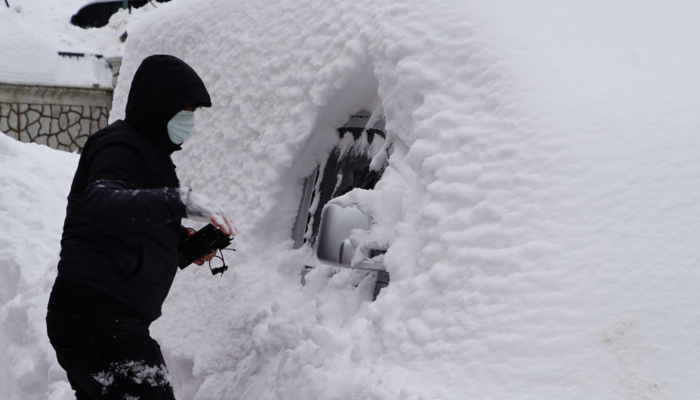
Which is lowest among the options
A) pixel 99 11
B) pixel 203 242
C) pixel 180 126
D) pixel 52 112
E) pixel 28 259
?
pixel 52 112

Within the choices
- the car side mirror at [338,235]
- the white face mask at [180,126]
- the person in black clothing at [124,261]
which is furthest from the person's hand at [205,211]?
the white face mask at [180,126]

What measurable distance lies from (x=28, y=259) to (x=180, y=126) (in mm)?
2887

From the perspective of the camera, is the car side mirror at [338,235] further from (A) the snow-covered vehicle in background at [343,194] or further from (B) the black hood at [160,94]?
(B) the black hood at [160,94]

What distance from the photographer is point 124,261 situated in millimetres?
1913

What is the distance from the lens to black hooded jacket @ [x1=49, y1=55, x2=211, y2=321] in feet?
5.78

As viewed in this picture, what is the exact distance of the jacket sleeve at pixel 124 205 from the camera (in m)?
1.73

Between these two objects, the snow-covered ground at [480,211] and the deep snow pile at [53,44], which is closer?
the snow-covered ground at [480,211]

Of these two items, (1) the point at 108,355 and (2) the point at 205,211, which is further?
(1) the point at 108,355

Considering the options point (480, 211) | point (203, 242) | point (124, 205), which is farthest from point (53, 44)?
point (480, 211)

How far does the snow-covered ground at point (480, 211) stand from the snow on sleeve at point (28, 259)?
1.11 meters

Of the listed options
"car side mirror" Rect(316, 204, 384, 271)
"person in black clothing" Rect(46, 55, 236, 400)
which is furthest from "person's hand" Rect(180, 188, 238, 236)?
"car side mirror" Rect(316, 204, 384, 271)

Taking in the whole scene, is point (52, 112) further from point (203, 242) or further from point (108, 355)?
point (108, 355)

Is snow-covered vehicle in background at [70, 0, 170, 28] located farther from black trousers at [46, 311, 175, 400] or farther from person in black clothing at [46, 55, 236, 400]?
black trousers at [46, 311, 175, 400]

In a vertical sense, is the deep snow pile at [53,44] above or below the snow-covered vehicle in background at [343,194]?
below
